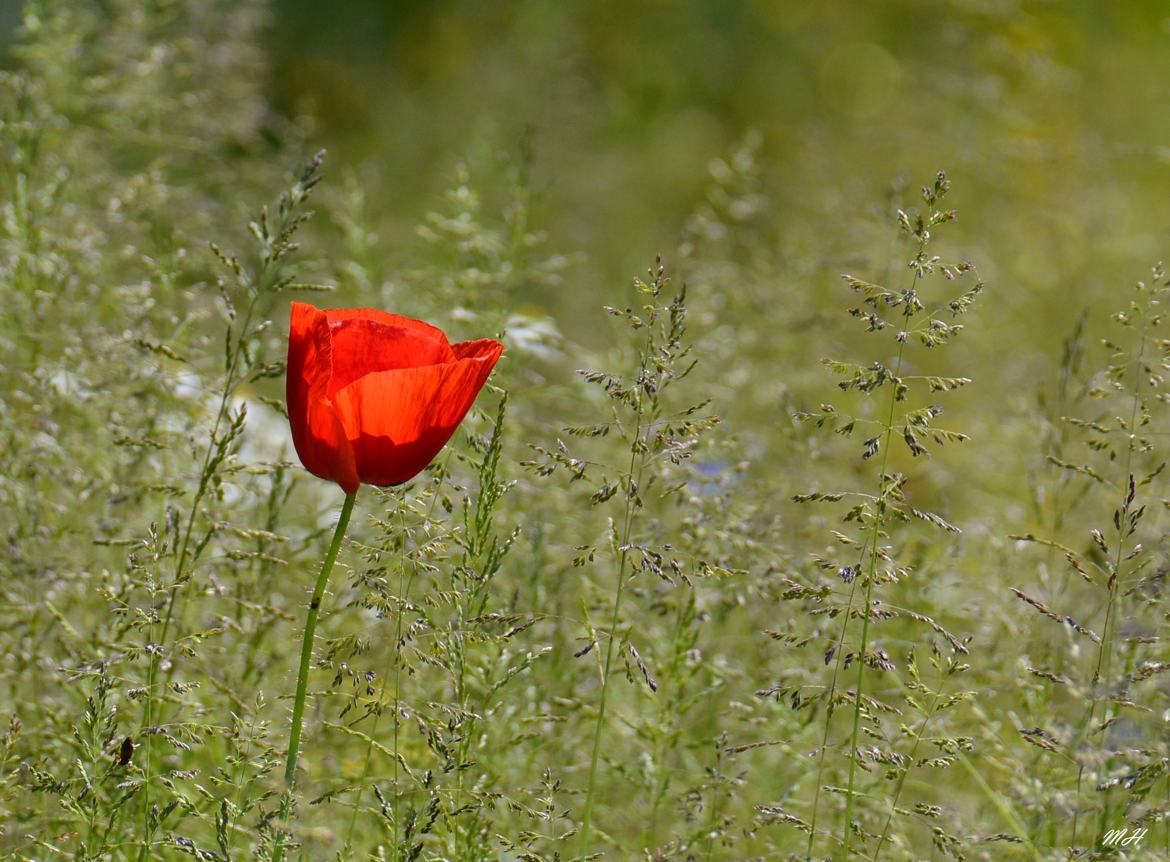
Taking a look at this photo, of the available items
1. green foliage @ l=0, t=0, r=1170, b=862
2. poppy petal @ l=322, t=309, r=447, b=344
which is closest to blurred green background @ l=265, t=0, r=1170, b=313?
green foliage @ l=0, t=0, r=1170, b=862

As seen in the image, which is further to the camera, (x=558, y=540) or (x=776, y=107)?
(x=776, y=107)

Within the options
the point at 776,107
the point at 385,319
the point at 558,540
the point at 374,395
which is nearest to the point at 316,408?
the point at 374,395

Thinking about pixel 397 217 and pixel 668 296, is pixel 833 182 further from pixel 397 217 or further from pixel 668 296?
pixel 668 296

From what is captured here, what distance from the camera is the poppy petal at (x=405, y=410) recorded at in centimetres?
131

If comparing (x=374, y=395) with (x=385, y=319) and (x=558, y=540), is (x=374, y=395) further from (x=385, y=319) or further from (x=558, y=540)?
(x=558, y=540)

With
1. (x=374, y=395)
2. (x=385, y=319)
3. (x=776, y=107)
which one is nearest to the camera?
(x=374, y=395)

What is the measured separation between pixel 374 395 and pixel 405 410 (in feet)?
0.11

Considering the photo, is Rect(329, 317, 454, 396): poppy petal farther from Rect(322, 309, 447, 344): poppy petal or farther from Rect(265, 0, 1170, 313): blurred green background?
Rect(265, 0, 1170, 313): blurred green background

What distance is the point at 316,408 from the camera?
1.32m

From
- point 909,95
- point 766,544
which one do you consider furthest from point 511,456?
point 909,95

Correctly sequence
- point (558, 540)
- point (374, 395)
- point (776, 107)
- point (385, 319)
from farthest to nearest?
point (776, 107) → point (558, 540) → point (385, 319) → point (374, 395)

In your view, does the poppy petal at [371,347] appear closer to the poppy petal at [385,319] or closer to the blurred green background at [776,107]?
the poppy petal at [385,319]

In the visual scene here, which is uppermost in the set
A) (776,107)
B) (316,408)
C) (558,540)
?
(776,107)

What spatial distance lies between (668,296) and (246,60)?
141 centimetres
